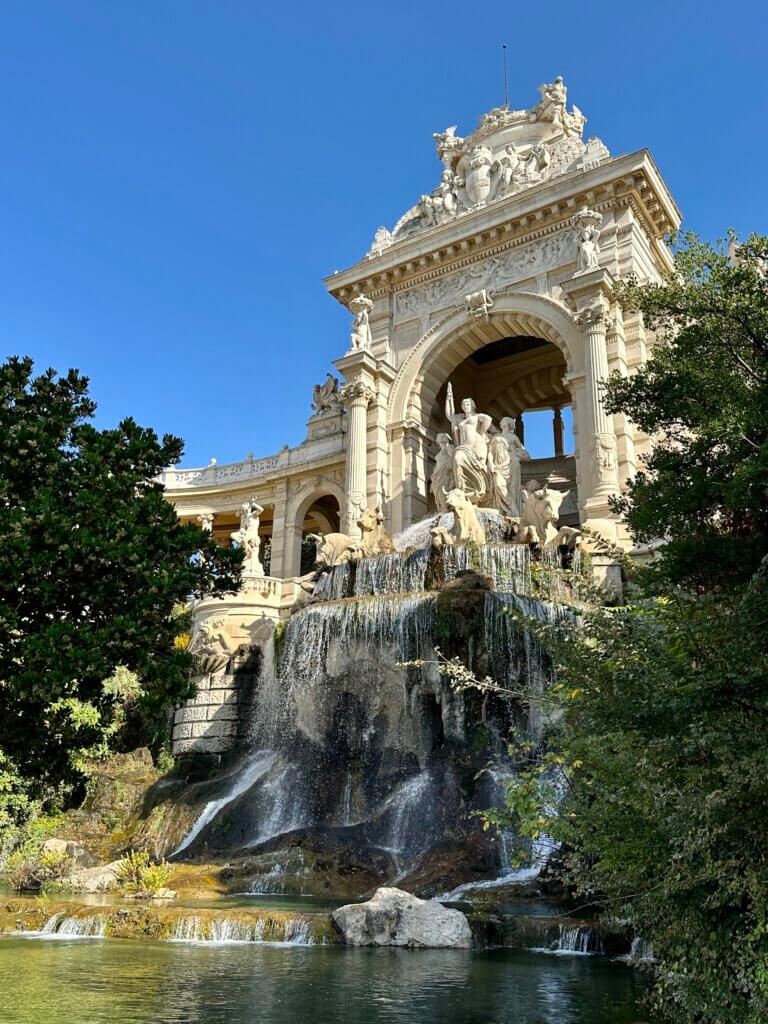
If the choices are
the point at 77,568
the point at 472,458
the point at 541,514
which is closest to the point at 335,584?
the point at 541,514

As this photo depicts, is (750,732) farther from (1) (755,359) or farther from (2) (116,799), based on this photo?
(2) (116,799)

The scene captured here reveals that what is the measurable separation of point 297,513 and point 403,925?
26646 millimetres

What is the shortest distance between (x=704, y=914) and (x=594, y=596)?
2990 millimetres

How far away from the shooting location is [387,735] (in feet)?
56.7

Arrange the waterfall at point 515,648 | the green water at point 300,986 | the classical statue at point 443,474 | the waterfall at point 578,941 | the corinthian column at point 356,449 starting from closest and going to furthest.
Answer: the green water at point 300,986
the waterfall at point 578,941
the waterfall at point 515,648
the classical statue at point 443,474
the corinthian column at point 356,449

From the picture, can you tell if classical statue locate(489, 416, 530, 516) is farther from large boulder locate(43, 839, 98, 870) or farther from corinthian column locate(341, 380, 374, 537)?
large boulder locate(43, 839, 98, 870)

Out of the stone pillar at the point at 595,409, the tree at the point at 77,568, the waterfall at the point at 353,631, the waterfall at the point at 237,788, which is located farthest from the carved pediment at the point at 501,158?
the tree at the point at 77,568

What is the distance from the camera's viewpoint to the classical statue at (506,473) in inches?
1022

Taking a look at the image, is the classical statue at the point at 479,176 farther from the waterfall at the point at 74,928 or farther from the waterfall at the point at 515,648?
the waterfall at the point at 74,928

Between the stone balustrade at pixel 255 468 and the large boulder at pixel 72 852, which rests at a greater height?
the stone balustrade at pixel 255 468

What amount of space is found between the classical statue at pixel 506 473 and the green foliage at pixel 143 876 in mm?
15318

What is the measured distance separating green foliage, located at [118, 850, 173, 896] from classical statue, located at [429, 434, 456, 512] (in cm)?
1509

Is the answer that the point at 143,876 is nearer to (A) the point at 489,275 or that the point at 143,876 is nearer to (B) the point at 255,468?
(A) the point at 489,275

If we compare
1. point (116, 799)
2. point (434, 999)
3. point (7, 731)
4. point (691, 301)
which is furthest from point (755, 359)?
point (116, 799)
